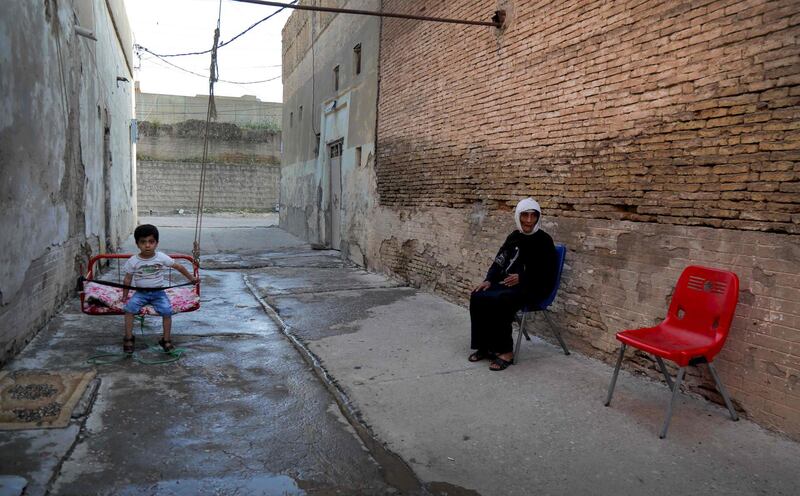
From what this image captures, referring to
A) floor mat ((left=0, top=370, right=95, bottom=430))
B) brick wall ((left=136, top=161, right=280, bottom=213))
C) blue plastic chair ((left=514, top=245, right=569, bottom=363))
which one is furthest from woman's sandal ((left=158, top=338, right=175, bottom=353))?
brick wall ((left=136, top=161, right=280, bottom=213))

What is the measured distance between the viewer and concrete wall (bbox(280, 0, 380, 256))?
9852 millimetres

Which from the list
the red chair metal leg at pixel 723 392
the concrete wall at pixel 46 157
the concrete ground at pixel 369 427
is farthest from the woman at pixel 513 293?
the concrete wall at pixel 46 157

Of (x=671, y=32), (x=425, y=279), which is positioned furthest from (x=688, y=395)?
(x=425, y=279)

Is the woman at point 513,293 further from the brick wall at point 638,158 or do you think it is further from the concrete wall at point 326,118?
the concrete wall at point 326,118

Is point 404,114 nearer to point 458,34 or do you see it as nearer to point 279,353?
point 458,34

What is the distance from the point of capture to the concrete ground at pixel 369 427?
2.63 m

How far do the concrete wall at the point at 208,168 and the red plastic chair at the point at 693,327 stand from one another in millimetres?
27281

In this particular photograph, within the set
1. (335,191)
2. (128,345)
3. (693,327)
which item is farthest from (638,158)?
(335,191)

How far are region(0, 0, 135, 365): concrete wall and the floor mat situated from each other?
0.41 meters

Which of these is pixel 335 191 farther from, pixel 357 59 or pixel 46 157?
pixel 46 157

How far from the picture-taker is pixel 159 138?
94.5ft

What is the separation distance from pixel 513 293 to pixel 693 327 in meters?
1.33

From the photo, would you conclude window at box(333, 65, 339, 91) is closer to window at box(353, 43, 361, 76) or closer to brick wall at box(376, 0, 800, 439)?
window at box(353, 43, 361, 76)

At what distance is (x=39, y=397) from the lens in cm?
341
